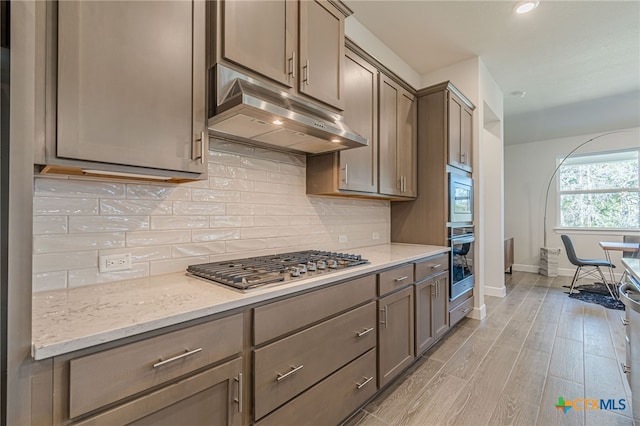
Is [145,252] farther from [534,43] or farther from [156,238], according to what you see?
[534,43]

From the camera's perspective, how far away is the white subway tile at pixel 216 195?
167cm

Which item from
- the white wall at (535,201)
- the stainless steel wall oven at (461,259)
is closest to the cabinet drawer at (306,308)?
the stainless steel wall oven at (461,259)

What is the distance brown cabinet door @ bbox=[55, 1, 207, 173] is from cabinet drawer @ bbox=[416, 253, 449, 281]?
181cm

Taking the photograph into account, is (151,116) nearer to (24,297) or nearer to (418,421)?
(24,297)

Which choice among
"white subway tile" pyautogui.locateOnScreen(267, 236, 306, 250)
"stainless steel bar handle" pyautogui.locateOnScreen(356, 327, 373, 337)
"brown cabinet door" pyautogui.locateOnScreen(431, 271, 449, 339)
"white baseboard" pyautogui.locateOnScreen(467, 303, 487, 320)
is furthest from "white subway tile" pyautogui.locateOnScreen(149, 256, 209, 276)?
"white baseboard" pyautogui.locateOnScreen(467, 303, 487, 320)

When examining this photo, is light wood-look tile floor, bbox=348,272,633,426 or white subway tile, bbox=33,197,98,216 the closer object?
white subway tile, bbox=33,197,98,216

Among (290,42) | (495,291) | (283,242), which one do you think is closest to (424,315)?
(283,242)

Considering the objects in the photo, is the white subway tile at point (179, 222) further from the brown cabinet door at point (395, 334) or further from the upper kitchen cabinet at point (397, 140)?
the upper kitchen cabinet at point (397, 140)

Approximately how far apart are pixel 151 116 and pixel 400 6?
8.21ft

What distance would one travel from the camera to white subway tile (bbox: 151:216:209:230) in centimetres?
150

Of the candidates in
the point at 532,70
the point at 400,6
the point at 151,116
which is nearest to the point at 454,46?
the point at 400,6

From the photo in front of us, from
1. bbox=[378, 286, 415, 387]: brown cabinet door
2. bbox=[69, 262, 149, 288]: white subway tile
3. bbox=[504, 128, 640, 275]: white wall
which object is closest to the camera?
bbox=[69, 262, 149, 288]: white subway tile

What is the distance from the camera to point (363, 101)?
92.2 inches

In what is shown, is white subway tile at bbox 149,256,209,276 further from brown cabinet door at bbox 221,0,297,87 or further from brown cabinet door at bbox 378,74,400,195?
brown cabinet door at bbox 378,74,400,195
